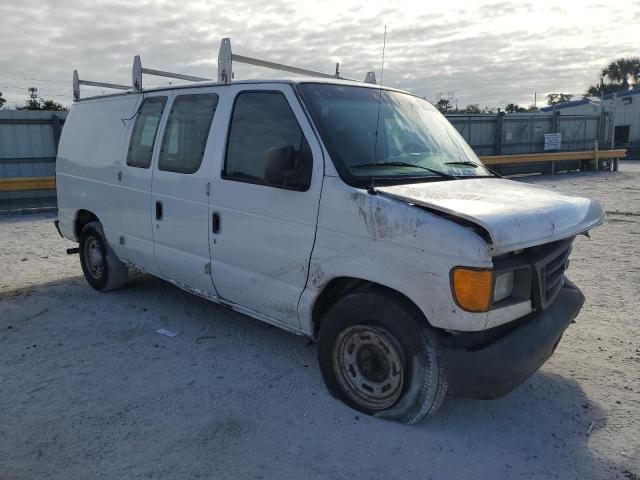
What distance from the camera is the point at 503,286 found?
3.01 metres

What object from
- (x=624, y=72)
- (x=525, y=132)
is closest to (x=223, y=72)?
(x=525, y=132)

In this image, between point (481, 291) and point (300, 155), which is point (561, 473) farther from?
point (300, 155)

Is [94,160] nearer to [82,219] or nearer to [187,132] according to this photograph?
[82,219]

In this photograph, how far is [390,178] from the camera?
341 centimetres

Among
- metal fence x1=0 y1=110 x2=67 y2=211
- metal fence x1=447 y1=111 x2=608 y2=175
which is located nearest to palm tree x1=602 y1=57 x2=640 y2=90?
metal fence x1=447 y1=111 x2=608 y2=175

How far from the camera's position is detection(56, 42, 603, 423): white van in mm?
2910

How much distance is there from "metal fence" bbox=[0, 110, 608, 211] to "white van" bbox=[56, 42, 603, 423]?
1030cm

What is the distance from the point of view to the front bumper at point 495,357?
2916 mm

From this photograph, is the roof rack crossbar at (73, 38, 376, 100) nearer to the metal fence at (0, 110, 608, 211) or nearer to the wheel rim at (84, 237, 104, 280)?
the wheel rim at (84, 237, 104, 280)

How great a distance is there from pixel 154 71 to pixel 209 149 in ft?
6.27

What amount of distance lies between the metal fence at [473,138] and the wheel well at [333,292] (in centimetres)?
1158

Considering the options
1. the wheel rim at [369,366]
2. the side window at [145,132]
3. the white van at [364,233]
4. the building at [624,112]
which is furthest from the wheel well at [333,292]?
the building at [624,112]

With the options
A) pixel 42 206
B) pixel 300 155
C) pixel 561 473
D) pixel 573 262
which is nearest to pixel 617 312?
pixel 573 262

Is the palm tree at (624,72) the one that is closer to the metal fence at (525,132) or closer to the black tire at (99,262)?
the metal fence at (525,132)
